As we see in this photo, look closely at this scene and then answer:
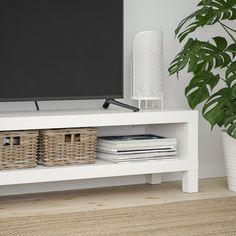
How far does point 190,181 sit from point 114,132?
0.60 m

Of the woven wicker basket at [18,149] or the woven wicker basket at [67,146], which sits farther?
the woven wicker basket at [67,146]

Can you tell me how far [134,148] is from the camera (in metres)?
4.07

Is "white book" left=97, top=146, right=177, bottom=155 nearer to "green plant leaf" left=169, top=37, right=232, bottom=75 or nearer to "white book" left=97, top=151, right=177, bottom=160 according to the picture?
"white book" left=97, top=151, right=177, bottom=160

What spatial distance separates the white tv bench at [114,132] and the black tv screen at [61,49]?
14 cm

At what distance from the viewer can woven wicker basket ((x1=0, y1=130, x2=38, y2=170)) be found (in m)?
3.74

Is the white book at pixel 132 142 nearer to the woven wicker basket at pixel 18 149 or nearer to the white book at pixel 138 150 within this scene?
the white book at pixel 138 150

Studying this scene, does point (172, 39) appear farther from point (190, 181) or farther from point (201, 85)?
point (190, 181)

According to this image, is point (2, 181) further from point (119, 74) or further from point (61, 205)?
point (119, 74)

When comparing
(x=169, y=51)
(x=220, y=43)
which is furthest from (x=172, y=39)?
(x=220, y=43)

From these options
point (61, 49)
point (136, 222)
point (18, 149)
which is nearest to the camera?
point (136, 222)

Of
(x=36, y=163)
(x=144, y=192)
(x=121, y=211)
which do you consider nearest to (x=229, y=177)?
(x=144, y=192)

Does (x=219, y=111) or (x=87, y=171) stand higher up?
(x=219, y=111)

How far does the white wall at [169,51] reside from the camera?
445cm

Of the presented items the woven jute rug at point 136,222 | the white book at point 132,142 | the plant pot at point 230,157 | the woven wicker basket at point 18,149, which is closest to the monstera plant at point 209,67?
the plant pot at point 230,157
